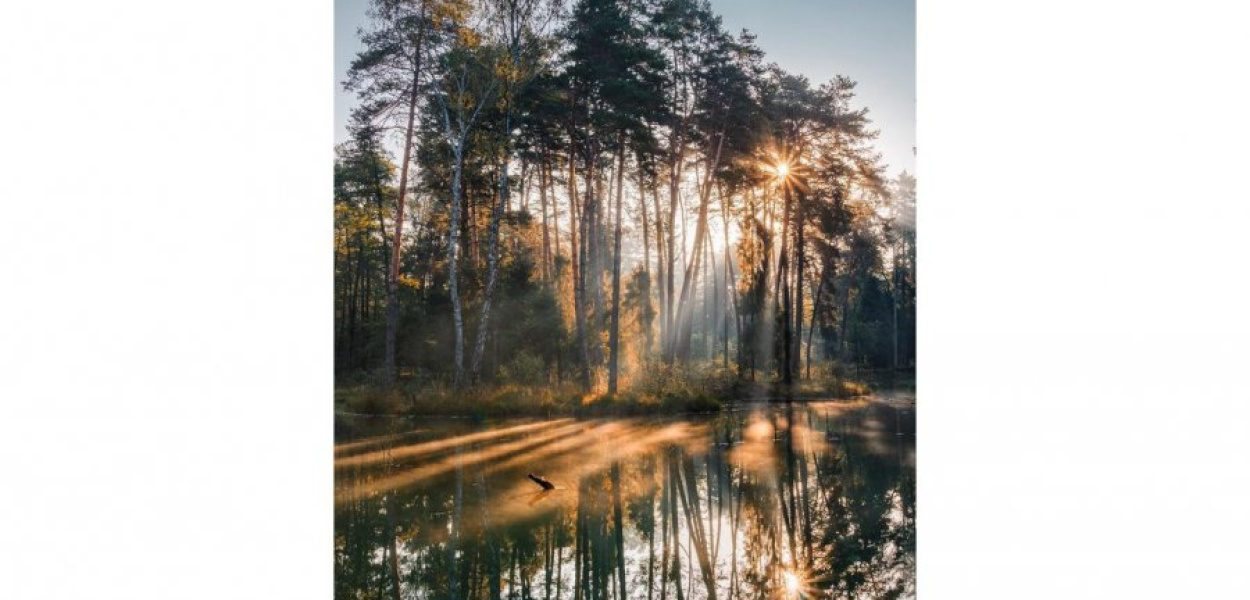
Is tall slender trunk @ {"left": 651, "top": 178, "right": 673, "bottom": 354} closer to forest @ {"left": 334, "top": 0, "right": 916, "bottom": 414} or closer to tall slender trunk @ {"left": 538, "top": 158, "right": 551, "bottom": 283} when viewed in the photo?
forest @ {"left": 334, "top": 0, "right": 916, "bottom": 414}

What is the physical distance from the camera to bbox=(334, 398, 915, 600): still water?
9.49ft

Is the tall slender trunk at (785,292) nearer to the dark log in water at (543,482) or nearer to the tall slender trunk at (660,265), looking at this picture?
the tall slender trunk at (660,265)

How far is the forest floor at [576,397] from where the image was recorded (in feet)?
12.4

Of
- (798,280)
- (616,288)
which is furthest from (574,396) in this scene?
(798,280)

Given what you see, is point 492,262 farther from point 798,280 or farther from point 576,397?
point 798,280

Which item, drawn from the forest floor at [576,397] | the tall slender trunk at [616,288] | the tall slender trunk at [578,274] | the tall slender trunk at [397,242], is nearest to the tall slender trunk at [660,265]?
the tall slender trunk at [616,288]

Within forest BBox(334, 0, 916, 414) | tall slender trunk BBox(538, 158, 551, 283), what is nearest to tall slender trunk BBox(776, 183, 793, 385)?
forest BBox(334, 0, 916, 414)

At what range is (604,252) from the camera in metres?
4.39

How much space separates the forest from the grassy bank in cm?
1
